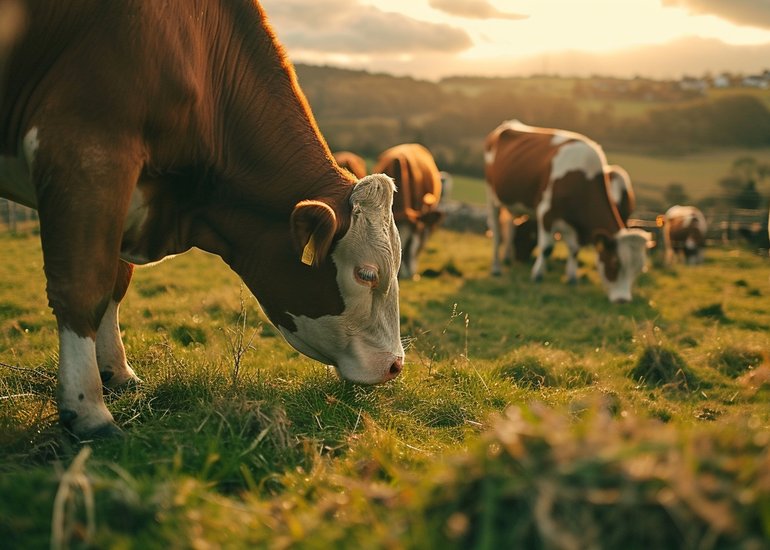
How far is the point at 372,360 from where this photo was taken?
4.84 m

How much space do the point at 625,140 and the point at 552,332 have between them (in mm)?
43542

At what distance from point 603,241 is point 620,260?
0.63 m

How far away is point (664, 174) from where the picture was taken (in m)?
44.0

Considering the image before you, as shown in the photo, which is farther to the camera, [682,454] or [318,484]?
[318,484]

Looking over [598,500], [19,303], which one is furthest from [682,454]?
[19,303]

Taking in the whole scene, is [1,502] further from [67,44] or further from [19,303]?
[19,303]

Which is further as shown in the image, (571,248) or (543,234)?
(543,234)

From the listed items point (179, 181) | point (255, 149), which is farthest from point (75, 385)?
point (255, 149)

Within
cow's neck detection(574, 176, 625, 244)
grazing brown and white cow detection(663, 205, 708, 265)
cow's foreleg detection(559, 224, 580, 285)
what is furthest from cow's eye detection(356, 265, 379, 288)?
grazing brown and white cow detection(663, 205, 708, 265)

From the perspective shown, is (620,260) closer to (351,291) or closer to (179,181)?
(351,291)

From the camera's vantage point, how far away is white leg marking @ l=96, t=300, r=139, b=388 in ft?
17.4

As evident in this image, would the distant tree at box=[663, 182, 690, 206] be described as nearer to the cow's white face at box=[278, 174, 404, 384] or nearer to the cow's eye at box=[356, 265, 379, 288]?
the cow's white face at box=[278, 174, 404, 384]

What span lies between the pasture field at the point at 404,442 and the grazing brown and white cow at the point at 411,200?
4655 mm

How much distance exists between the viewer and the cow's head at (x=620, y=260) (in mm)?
12578
